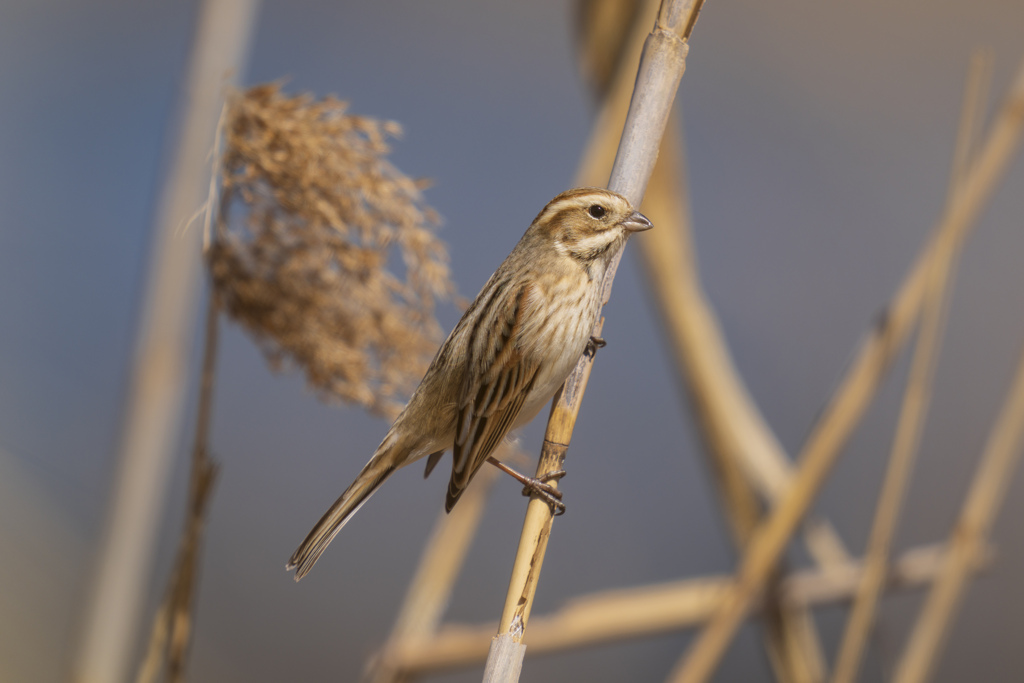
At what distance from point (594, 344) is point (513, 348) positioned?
6.5 inches

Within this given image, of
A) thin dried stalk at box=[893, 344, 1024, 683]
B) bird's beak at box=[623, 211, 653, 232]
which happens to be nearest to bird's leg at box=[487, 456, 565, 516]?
bird's beak at box=[623, 211, 653, 232]

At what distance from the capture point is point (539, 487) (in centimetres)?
115

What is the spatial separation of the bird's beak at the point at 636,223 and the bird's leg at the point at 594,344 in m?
0.23

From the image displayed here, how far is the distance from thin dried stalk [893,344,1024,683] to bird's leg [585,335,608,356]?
3.07 feet

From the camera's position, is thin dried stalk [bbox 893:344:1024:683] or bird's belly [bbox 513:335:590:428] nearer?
bird's belly [bbox 513:335:590:428]

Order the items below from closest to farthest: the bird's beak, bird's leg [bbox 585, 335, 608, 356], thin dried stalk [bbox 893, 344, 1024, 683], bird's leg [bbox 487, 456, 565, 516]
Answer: bird's leg [bbox 487, 456, 565, 516] < the bird's beak < bird's leg [bbox 585, 335, 608, 356] < thin dried stalk [bbox 893, 344, 1024, 683]

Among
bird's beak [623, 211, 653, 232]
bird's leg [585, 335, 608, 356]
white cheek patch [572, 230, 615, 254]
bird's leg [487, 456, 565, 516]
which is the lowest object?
bird's leg [487, 456, 565, 516]

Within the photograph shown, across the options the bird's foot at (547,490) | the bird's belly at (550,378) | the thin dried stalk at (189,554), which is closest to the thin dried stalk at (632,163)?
the bird's foot at (547,490)

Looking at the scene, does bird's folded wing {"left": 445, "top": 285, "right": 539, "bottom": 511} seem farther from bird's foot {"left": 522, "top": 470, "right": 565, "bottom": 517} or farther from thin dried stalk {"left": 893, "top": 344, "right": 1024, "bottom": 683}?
thin dried stalk {"left": 893, "top": 344, "right": 1024, "bottom": 683}

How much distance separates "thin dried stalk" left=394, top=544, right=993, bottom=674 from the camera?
1.60 metres

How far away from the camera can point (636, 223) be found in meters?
1.34

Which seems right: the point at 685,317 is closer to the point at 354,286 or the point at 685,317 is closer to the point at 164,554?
the point at 354,286

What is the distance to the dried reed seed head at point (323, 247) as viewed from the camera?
4.17 feet

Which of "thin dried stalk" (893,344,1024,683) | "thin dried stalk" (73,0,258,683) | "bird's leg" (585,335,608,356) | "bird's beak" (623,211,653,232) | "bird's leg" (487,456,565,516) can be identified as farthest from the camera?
"thin dried stalk" (893,344,1024,683)
